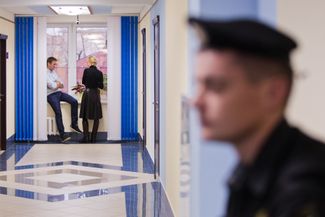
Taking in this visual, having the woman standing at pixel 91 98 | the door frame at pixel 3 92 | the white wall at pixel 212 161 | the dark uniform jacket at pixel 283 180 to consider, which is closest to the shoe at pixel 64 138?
the woman standing at pixel 91 98

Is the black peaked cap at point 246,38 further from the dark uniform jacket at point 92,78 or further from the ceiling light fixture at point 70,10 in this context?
the dark uniform jacket at point 92,78

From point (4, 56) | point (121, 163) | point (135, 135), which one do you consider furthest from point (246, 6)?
point (135, 135)

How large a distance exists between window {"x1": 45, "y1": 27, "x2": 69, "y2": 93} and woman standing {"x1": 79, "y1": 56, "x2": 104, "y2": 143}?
964 mm

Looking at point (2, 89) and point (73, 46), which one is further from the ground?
point (73, 46)

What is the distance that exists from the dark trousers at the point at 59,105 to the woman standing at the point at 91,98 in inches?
16.2

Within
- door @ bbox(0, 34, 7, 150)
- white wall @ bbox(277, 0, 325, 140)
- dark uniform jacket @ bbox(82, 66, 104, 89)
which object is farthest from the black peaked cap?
dark uniform jacket @ bbox(82, 66, 104, 89)

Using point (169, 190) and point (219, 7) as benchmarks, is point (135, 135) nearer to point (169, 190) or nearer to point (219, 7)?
point (169, 190)

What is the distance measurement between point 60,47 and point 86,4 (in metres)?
3.78

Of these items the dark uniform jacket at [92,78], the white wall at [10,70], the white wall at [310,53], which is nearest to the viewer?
the white wall at [310,53]

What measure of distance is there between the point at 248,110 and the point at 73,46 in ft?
39.2

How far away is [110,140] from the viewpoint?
1218 cm

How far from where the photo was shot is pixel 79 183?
7.60m

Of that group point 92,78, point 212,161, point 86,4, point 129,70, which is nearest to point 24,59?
point 92,78

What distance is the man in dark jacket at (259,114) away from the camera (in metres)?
1.01
